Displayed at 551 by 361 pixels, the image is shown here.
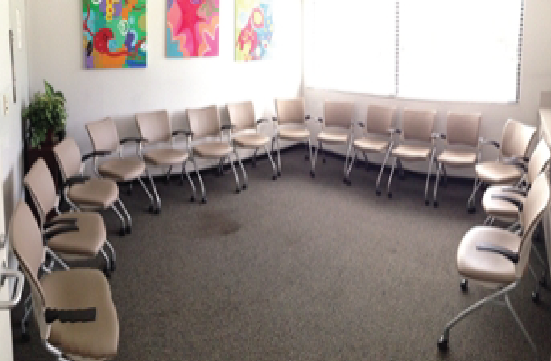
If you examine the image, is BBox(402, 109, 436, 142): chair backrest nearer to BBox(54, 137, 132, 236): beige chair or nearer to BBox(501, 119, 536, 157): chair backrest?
BBox(501, 119, 536, 157): chair backrest

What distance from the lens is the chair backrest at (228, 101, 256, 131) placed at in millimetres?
6793

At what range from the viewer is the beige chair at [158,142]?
579cm

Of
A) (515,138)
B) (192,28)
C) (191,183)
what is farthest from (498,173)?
(192,28)

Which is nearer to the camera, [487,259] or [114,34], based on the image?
[487,259]

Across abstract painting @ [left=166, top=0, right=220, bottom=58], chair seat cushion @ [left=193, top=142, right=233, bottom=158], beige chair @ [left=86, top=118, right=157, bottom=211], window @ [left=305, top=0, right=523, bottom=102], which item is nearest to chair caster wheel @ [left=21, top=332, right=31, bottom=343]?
beige chair @ [left=86, top=118, right=157, bottom=211]

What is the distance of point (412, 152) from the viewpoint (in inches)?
241

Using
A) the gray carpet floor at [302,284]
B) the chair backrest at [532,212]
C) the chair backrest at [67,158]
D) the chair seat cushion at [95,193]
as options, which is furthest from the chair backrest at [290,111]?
the chair backrest at [532,212]

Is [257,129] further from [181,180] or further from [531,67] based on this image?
[531,67]

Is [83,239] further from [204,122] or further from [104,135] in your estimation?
[204,122]

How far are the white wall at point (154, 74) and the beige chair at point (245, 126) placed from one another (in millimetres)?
258

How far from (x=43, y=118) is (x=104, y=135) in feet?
2.30

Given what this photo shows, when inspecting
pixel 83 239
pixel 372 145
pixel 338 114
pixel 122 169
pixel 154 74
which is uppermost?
pixel 154 74

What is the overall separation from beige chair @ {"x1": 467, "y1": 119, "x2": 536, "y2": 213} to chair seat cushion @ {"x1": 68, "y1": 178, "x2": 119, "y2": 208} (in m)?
3.45

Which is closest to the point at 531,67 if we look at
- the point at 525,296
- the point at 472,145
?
the point at 472,145
